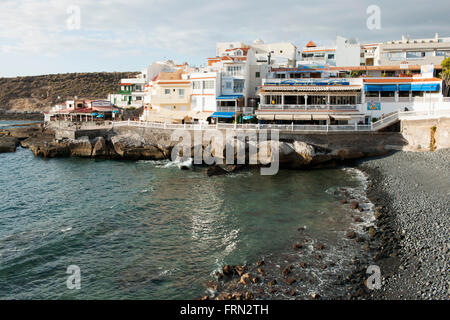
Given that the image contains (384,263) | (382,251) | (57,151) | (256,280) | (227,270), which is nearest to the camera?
(256,280)

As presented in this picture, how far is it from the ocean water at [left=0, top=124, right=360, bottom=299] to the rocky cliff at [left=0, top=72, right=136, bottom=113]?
108 meters

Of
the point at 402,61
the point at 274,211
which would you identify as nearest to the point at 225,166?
the point at 274,211

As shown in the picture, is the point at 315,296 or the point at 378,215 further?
the point at 378,215

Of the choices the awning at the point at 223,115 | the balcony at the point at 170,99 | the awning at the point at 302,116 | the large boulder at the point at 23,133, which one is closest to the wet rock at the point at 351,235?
the awning at the point at 302,116

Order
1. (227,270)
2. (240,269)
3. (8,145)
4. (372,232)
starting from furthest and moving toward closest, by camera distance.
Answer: (8,145) < (372,232) < (240,269) < (227,270)

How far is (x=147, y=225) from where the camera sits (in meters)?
22.8

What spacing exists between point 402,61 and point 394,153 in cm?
2782

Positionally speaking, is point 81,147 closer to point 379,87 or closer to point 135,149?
point 135,149

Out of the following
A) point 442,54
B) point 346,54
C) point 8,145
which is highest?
point 346,54

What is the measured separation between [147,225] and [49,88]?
153m

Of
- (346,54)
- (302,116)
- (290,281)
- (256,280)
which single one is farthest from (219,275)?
(346,54)

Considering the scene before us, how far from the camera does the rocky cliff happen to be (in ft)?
461

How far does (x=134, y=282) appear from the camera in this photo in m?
16.2

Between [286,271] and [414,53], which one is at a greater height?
[414,53]
